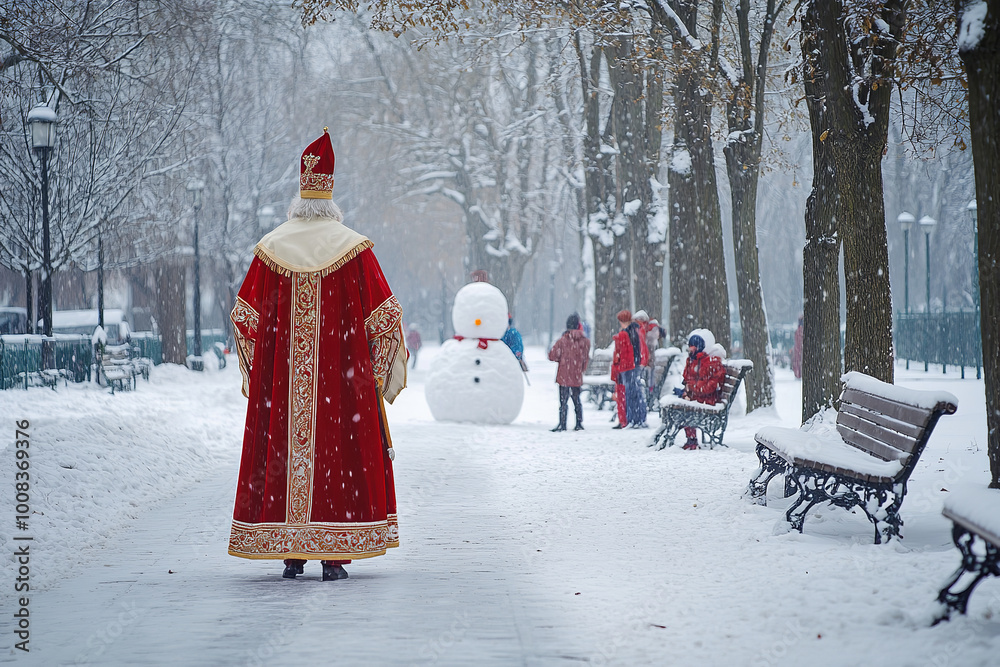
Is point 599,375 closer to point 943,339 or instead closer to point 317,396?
point 943,339

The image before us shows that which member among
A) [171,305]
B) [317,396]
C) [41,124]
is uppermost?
[41,124]

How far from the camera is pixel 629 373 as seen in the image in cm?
1527

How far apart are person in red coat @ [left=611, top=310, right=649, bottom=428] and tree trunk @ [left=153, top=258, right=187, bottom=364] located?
15.0 metres

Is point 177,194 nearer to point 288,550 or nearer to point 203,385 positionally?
point 203,385

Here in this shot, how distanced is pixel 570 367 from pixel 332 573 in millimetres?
9565

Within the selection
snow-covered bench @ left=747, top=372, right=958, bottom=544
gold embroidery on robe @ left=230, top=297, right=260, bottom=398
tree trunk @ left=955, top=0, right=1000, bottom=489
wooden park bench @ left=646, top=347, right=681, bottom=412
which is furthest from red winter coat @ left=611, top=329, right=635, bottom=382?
gold embroidery on robe @ left=230, top=297, right=260, bottom=398

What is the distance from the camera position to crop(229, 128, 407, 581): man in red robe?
5730mm

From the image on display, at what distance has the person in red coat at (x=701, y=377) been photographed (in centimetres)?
1195

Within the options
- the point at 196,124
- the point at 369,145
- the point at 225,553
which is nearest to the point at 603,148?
the point at 196,124

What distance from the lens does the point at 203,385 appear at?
74.1 ft

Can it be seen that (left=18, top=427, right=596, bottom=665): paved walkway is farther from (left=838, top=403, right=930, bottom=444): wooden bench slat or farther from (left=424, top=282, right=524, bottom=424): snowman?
(left=424, top=282, right=524, bottom=424): snowman

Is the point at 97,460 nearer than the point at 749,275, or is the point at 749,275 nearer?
the point at 97,460

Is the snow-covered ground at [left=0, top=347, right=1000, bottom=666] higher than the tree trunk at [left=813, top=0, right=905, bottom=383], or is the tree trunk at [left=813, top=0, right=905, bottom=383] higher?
the tree trunk at [left=813, top=0, right=905, bottom=383]

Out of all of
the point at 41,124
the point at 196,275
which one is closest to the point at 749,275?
the point at 41,124
